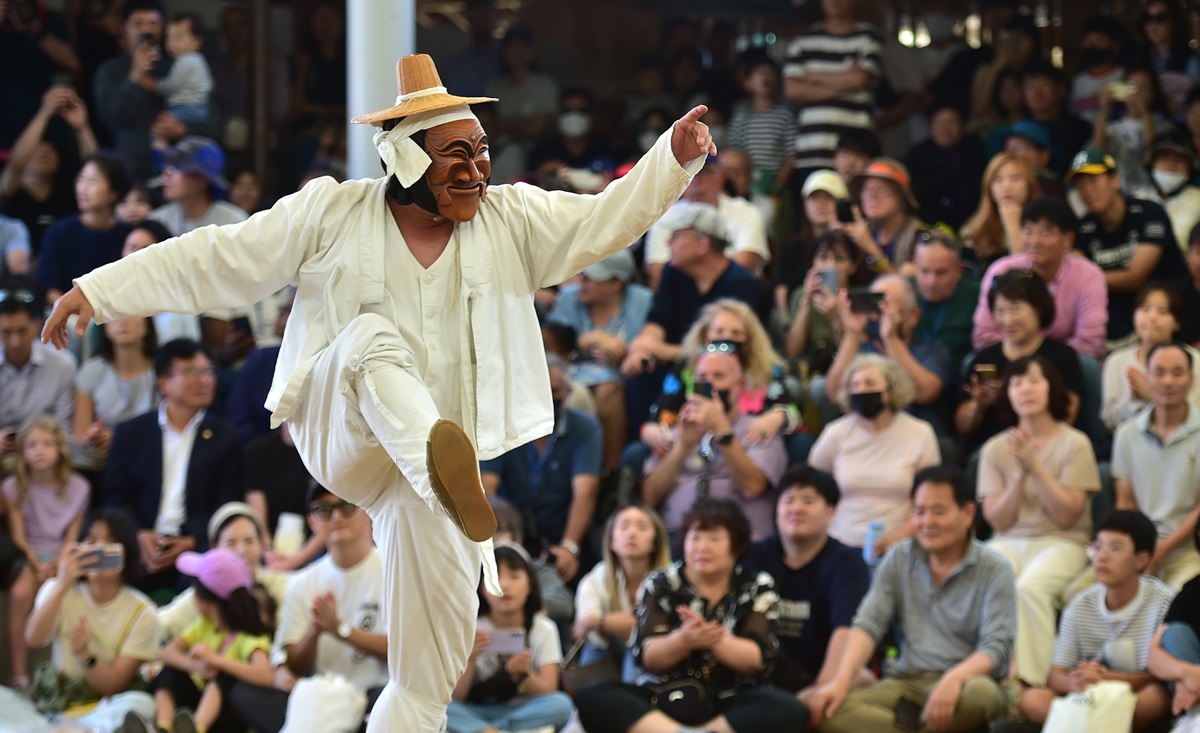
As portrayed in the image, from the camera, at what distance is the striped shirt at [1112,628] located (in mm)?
5750

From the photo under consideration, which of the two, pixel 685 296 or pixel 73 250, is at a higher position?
pixel 73 250

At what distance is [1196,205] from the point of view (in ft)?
26.2

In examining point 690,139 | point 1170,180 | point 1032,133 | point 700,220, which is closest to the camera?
point 690,139

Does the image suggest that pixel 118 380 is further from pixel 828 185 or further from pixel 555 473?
pixel 828 185

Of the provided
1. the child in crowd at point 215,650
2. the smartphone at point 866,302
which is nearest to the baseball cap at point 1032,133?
the smartphone at point 866,302

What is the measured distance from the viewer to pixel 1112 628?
5820 mm

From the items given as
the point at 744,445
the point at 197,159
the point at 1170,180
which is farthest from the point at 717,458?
the point at 197,159

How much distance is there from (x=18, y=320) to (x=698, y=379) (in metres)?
2.83

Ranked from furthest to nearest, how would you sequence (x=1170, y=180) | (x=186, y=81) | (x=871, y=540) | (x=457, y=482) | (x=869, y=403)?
(x=186, y=81)
(x=1170, y=180)
(x=869, y=403)
(x=871, y=540)
(x=457, y=482)

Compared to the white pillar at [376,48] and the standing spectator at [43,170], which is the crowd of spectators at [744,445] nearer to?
the standing spectator at [43,170]

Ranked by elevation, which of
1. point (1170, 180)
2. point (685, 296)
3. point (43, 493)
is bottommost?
point (43, 493)

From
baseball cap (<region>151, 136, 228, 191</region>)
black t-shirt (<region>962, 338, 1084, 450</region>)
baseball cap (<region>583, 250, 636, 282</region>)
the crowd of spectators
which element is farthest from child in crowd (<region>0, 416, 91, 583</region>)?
black t-shirt (<region>962, 338, 1084, 450</region>)

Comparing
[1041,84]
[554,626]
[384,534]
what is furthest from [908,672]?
[1041,84]

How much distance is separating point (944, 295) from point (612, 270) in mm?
1393
